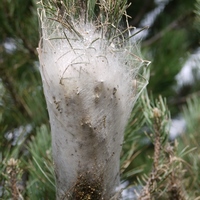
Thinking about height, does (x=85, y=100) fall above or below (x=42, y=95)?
above

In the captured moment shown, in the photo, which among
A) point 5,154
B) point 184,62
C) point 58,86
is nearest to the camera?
point 58,86

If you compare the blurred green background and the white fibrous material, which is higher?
the white fibrous material

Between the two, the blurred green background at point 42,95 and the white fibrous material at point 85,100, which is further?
the blurred green background at point 42,95

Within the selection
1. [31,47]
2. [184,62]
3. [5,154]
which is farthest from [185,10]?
[5,154]

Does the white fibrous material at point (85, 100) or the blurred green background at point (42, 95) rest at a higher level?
the white fibrous material at point (85, 100)

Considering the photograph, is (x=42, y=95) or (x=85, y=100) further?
(x=42, y=95)

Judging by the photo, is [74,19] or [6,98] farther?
[6,98]

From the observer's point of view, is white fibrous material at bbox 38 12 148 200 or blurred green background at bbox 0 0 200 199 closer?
white fibrous material at bbox 38 12 148 200

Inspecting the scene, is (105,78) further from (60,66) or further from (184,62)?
(184,62)
